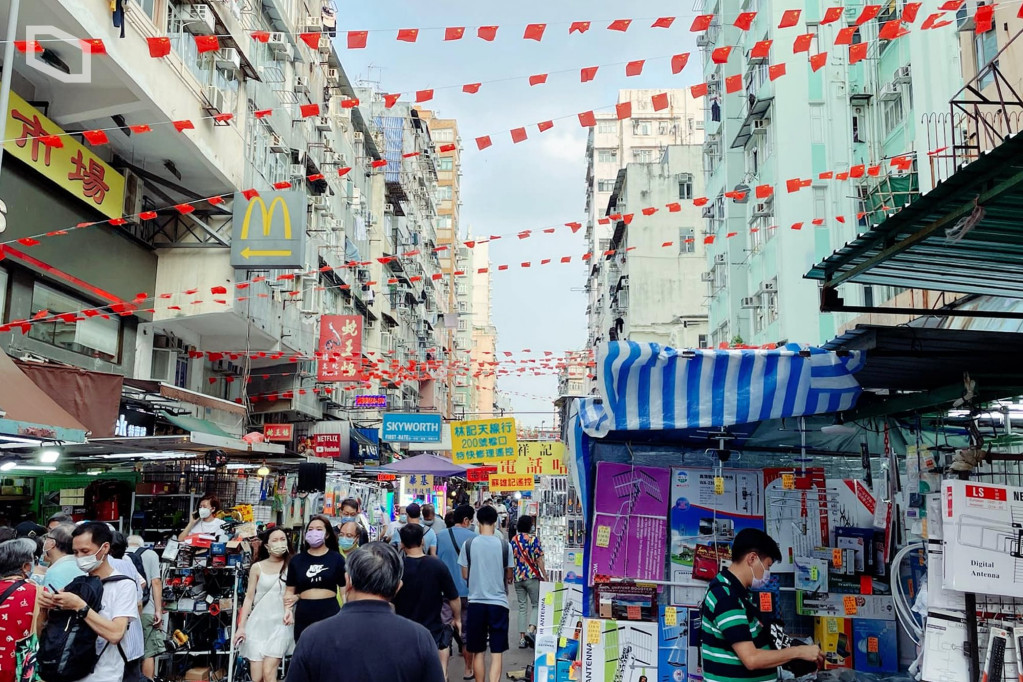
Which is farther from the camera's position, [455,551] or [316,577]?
[455,551]

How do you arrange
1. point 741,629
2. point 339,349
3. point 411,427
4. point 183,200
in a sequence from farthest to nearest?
1. point 411,427
2. point 339,349
3. point 183,200
4. point 741,629

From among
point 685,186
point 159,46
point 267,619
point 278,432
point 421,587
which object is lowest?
point 267,619

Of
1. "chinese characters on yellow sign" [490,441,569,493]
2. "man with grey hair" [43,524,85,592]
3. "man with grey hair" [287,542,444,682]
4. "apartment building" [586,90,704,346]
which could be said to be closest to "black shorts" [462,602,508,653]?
"man with grey hair" [43,524,85,592]

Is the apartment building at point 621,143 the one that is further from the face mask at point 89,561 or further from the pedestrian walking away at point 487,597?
the face mask at point 89,561

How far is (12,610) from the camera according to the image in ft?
18.1

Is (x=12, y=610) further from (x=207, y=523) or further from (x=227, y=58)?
(x=227, y=58)

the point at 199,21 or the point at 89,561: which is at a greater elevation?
the point at 199,21

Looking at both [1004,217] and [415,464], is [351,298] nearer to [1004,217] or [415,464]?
[415,464]

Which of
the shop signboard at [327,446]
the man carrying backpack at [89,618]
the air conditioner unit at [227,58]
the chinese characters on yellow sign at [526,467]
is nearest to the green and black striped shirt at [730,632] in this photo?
the man carrying backpack at [89,618]

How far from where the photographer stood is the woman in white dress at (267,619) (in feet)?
26.2

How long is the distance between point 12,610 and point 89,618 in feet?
1.38

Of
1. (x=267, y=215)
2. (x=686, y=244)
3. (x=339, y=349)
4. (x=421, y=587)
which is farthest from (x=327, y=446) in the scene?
(x=686, y=244)

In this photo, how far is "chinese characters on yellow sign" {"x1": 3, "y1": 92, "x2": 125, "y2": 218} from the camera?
12938 millimetres

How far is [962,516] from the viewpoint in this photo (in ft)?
15.1
